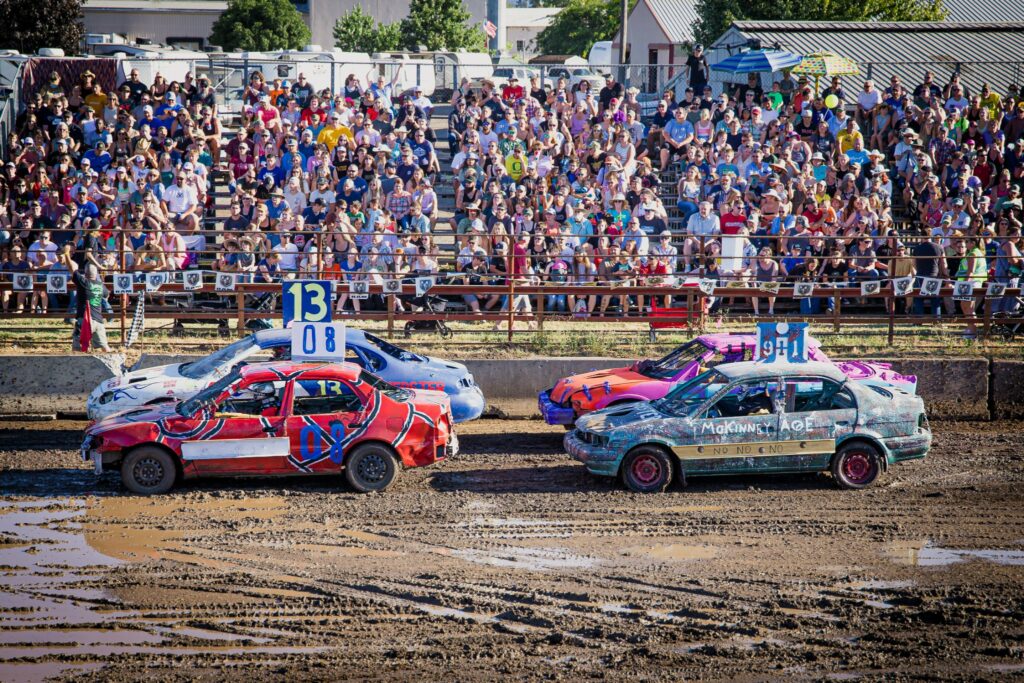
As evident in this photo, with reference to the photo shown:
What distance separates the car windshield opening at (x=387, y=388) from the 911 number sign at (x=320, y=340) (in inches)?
25.3

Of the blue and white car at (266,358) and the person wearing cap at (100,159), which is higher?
the person wearing cap at (100,159)

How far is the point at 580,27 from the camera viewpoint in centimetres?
7969

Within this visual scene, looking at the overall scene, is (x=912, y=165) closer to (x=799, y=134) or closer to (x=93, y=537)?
(x=799, y=134)

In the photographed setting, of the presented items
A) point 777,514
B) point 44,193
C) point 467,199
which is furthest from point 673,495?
point 44,193

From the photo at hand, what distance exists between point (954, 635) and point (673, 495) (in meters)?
4.20

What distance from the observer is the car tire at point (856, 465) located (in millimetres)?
13531

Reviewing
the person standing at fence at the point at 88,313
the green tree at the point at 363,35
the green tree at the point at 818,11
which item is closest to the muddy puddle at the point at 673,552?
the person standing at fence at the point at 88,313

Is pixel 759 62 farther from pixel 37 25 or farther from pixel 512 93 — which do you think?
pixel 37 25

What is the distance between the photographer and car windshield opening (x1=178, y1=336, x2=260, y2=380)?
15.2 metres

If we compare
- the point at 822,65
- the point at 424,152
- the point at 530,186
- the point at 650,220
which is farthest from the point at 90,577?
the point at 822,65

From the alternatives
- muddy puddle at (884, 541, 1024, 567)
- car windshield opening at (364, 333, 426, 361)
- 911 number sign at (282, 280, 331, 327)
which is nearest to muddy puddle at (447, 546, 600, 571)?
muddy puddle at (884, 541, 1024, 567)

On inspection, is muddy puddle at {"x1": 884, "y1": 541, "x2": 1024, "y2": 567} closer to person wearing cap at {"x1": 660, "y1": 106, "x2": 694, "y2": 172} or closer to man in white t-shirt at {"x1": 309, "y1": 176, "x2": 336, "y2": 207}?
man in white t-shirt at {"x1": 309, "y1": 176, "x2": 336, "y2": 207}

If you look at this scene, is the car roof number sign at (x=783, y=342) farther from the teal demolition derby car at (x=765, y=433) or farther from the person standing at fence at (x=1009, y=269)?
Answer: the person standing at fence at (x=1009, y=269)

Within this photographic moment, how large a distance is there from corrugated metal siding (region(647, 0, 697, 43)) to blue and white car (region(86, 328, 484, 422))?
45.4m
